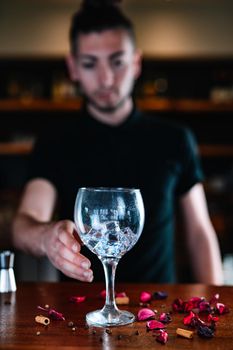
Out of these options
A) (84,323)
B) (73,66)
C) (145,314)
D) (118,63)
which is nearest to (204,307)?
(145,314)

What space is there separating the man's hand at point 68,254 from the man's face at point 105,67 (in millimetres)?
894

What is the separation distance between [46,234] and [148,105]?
3.33 metres

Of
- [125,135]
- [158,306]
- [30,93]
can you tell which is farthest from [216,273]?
[30,93]

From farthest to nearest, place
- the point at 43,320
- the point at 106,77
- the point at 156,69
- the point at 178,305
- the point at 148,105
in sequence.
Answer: the point at 156,69
the point at 148,105
the point at 106,77
the point at 178,305
the point at 43,320

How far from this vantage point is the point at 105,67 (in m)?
1.90

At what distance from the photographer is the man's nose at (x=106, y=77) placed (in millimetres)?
1876

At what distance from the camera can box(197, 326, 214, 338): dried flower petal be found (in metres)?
0.87

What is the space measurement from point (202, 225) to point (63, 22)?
307 cm

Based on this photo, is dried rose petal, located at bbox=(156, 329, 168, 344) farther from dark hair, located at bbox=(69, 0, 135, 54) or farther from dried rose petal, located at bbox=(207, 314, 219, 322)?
dark hair, located at bbox=(69, 0, 135, 54)

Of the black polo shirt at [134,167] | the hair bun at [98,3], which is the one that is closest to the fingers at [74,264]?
the black polo shirt at [134,167]

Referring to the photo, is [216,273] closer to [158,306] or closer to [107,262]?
[158,306]

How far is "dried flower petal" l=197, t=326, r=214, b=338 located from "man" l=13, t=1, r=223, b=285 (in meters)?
0.90

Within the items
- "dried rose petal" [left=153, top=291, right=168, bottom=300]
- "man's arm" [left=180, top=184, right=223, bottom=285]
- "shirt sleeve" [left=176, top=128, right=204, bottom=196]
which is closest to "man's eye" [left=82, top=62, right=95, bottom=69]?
"shirt sleeve" [left=176, top=128, right=204, bottom=196]

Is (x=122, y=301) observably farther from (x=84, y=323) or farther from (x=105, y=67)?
(x=105, y=67)
